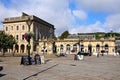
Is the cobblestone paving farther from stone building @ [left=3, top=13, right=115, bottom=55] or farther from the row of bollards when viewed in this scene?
stone building @ [left=3, top=13, right=115, bottom=55]

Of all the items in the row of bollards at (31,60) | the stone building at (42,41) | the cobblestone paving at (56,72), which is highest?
the stone building at (42,41)

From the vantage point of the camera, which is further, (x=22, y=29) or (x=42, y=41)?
(x=22, y=29)

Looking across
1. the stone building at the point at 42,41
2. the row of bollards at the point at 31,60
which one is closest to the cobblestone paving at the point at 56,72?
the row of bollards at the point at 31,60

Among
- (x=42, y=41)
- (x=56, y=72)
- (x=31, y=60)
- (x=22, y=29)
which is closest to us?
(x=56, y=72)

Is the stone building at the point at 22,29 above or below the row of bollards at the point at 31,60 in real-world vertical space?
above

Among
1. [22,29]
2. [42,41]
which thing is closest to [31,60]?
[42,41]

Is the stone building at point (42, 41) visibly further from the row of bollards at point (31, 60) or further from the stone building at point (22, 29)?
the row of bollards at point (31, 60)

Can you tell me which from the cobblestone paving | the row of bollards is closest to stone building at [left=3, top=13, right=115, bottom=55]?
the row of bollards

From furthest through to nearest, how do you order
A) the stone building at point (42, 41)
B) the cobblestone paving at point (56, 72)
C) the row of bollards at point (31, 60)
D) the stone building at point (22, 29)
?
the stone building at point (22, 29)
the stone building at point (42, 41)
the row of bollards at point (31, 60)
the cobblestone paving at point (56, 72)

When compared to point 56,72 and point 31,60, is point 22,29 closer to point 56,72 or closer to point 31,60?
point 31,60

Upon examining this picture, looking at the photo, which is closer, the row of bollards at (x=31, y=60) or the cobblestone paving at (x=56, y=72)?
the cobblestone paving at (x=56, y=72)

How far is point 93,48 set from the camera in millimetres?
69188

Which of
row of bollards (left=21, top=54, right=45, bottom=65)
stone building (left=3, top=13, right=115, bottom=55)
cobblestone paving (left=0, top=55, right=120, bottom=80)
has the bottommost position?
cobblestone paving (left=0, top=55, right=120, bottom=80)

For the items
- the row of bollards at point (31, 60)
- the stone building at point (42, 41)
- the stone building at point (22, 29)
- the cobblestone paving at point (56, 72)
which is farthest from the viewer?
the stone building at point (22, 29)
